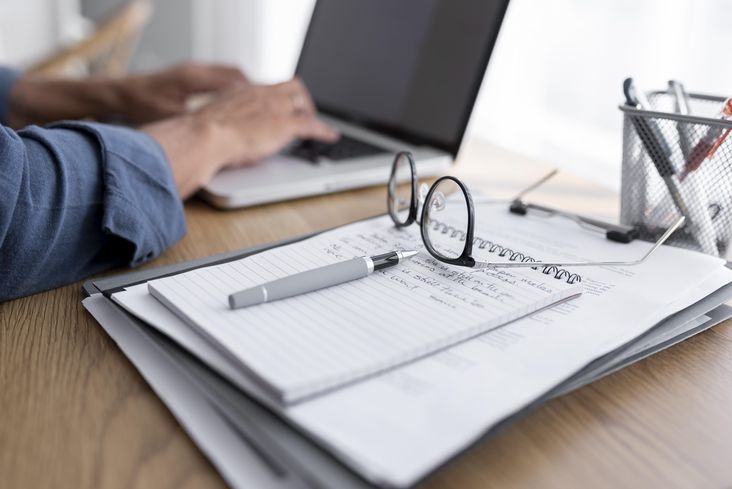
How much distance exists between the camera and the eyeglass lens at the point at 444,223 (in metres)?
0.55

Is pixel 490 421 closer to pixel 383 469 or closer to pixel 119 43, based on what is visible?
pixel 383 469

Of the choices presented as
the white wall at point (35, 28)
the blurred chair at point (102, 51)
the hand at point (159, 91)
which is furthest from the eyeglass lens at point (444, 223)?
the white wall at point (35, 28)

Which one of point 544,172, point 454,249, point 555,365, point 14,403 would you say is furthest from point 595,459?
point 544,172

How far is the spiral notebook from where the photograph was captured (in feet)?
1.27

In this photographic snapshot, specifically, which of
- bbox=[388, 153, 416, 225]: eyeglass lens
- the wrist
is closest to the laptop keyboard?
the wrist

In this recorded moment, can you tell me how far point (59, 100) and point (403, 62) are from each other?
21.8 inches

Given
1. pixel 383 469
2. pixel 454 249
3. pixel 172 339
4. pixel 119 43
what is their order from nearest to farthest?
pixel 383 469
pixel 172 339
pixel 454 249
pixel 119 43

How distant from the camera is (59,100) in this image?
3.54 ft

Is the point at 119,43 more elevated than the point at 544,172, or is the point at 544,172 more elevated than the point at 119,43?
the point at 544,172

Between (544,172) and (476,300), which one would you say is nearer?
(476,300)

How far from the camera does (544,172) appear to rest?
0.98 metres

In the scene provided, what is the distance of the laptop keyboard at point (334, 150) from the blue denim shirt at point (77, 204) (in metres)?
0.33

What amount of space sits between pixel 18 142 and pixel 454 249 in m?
0.36

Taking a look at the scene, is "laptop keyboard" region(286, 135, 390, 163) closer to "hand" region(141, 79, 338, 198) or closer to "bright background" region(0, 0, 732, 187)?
"hand" region(141, 79, 338, 198)
